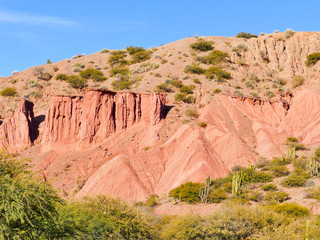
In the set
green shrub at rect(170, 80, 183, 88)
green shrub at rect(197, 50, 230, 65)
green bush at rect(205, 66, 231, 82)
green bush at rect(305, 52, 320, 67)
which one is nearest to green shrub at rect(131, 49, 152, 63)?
green shrub at rect(197, 50, 230, 65)

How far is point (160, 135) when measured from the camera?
49.5 m

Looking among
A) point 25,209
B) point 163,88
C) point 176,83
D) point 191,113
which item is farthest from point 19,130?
point 25,209

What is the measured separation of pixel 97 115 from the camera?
168 ft

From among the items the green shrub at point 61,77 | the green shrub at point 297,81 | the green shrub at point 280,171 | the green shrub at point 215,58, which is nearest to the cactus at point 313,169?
the green shrub at point 280,171

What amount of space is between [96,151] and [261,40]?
Result: 159 ft

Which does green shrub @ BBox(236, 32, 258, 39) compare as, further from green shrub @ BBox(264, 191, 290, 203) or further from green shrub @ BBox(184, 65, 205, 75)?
green shrub @ BBox(264, 191, 290, 203)

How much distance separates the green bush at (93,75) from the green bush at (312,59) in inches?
1411

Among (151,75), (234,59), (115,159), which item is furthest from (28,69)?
(115,159)

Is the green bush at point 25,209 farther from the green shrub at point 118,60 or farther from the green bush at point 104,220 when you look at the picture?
the green shrub at point 118,60

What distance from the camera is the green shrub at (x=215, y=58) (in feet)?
242

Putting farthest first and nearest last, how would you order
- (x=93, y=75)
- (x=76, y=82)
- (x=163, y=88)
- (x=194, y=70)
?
1. (x=93, y=75)
2. (x=76, y=82)
3. (x=194, y=70)
4. (x=163, y=88)

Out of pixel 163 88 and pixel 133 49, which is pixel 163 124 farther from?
pixel 133 49

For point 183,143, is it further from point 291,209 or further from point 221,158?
point 291,209

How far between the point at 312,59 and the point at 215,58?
643 inches
